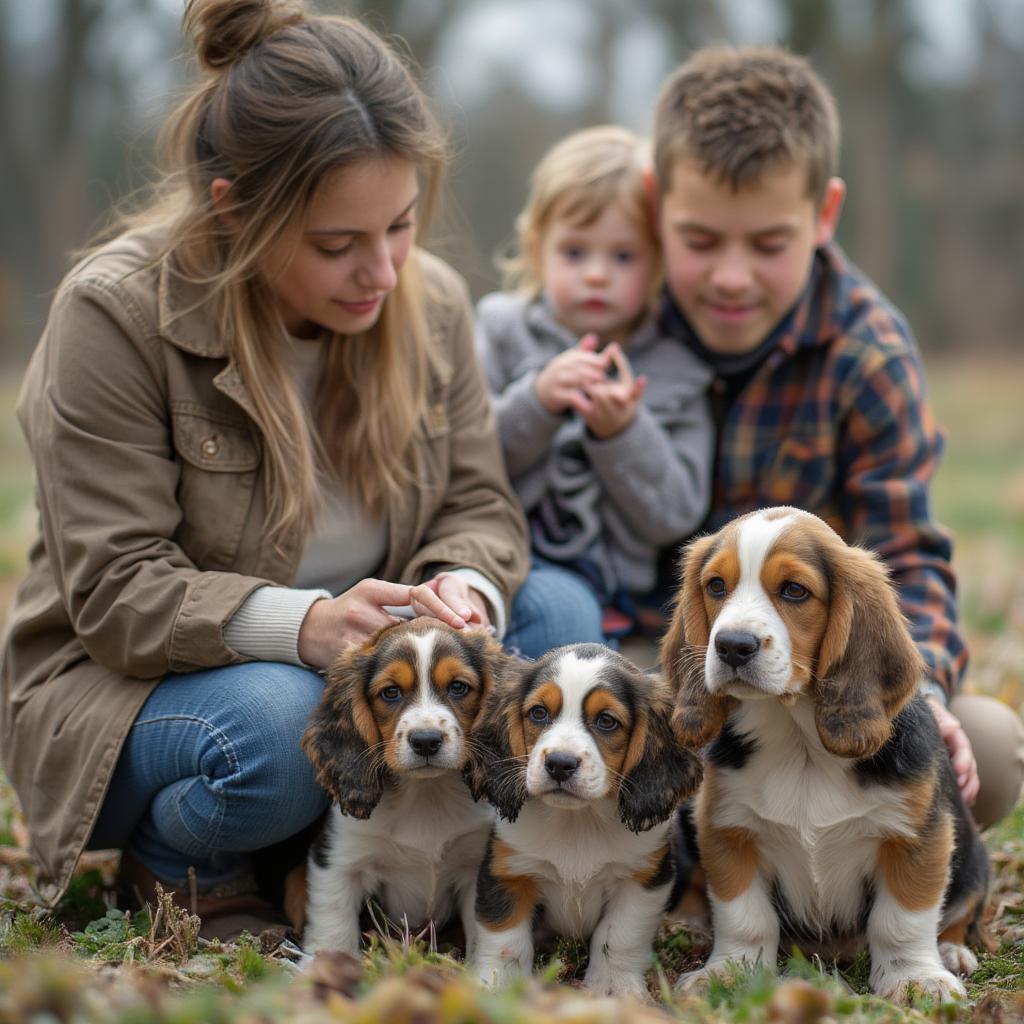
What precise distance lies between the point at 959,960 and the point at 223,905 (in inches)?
90.7

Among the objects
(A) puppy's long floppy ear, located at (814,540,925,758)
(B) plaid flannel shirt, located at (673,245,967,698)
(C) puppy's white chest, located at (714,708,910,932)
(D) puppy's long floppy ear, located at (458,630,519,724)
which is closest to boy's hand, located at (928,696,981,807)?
(B) plaid flannel shirt, located at (673,245,967,698)

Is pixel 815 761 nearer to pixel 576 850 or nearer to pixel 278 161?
pixel 576 850

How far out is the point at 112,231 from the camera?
16.4 ft

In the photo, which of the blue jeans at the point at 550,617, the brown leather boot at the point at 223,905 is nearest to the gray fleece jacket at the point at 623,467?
the blue jeans at the point at 550,617

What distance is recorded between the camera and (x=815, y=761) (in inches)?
152

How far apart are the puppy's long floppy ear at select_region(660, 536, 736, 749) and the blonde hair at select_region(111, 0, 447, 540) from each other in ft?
4.36

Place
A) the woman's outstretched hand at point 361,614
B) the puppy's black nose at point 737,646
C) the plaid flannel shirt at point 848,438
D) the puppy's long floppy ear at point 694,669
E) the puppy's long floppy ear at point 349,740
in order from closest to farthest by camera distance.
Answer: the puppy's black nose at point 737,646 < the puppy's long floppy ear at point 694,669 < the puppy's long floppy ear at point 349,740 < the woman's outstretched hand at point 361,614 < the plaid flannel shirt at point 848,438

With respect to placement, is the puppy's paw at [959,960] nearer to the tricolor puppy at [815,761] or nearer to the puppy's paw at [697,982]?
the tricolor puppy at [815,761]

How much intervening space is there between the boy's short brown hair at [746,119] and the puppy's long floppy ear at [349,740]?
231 cm

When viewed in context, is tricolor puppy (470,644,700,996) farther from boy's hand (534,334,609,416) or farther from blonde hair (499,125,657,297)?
blonde hair (499,125,657,297)

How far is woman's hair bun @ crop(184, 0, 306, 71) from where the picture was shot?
4434 millimetres

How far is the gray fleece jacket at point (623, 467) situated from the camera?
520 centimetres

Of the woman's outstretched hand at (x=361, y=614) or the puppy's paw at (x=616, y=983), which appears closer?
the puppy's paw at (x=616, y=983)

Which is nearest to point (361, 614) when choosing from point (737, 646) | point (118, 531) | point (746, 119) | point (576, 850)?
point (118, 531)
